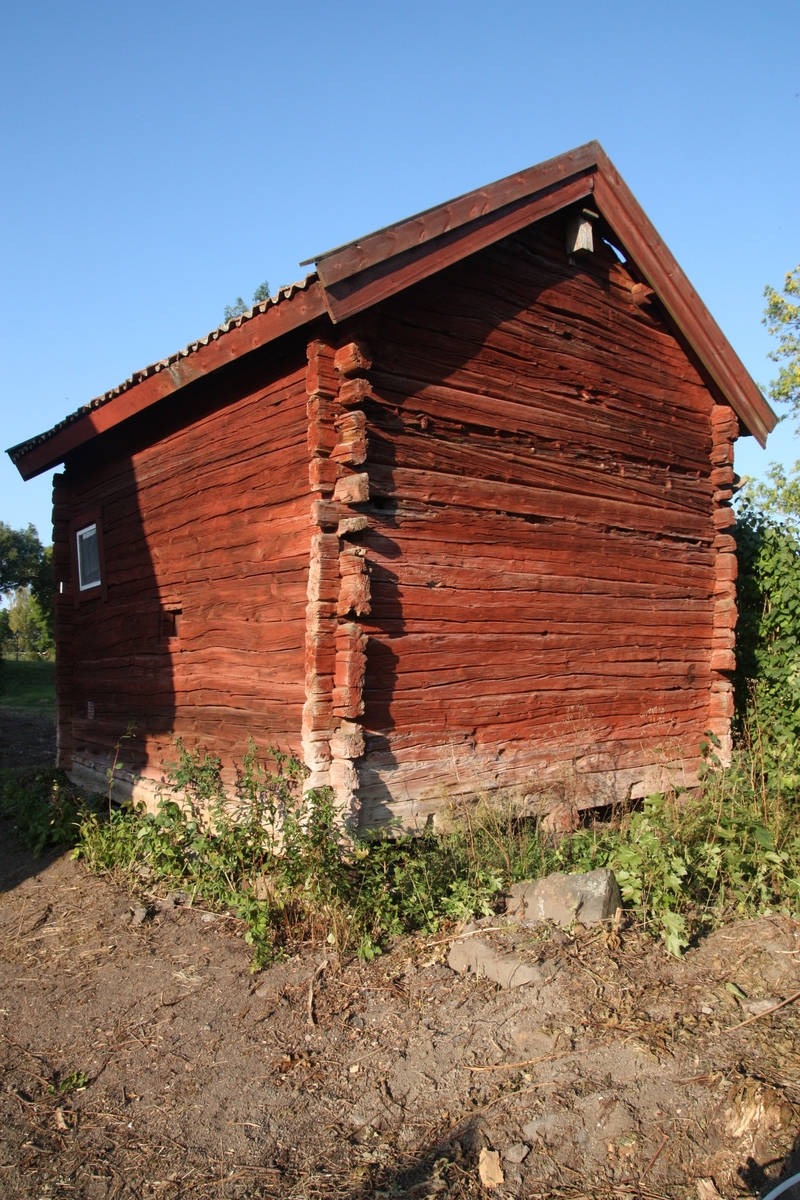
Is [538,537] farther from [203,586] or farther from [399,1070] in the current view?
[399,1070]

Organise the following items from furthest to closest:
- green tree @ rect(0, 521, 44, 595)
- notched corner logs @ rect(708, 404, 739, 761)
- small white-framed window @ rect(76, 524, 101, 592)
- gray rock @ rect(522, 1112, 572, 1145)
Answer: green tree @ rect(0, 521, 44, 595) < small white-framed window @ rect(76, 524, 101, 592) < notched corner logs @ rect(708, 404, 739, 761) < gray rock @ rect(522, 1112, 572, 1145)

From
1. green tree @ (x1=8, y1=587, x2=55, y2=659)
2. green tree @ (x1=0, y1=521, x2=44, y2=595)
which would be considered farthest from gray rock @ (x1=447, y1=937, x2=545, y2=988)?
green tree @ (x1=8, y1=587, x2=55, y2=659)

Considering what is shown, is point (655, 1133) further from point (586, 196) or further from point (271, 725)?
point (586, 196)

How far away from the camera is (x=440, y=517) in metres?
6.45

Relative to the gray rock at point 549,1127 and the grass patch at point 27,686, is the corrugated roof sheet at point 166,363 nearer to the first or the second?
the gray rock at point 549,1127

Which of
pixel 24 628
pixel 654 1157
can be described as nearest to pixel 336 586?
Answer: pixel 654 1157

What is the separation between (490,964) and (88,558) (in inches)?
270

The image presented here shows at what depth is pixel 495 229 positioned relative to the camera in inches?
258

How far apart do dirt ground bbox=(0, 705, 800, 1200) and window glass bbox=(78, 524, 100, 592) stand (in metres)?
4.76

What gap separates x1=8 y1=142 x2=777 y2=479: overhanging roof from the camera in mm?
5594

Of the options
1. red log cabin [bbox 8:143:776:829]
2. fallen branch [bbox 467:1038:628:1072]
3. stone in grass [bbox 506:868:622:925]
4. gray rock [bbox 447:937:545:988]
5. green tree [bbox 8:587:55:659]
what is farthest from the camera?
green tree [bbox 8:587:55:659]

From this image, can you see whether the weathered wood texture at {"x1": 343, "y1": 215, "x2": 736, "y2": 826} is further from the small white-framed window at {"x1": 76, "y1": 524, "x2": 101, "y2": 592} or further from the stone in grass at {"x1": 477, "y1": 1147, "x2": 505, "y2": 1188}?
the small white-framed window at {"x1": 76, "y1": 524, "x2": 101, "y2": 592}

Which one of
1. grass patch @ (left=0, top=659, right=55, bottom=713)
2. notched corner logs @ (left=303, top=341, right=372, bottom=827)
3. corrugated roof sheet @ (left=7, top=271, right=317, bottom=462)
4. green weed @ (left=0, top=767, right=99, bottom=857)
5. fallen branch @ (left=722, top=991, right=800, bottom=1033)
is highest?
corrugated roof sheet @ (left=7, top=271, right=317, bottom=462)

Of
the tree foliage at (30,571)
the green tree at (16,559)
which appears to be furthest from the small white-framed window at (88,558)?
the green tree at (16,559)
